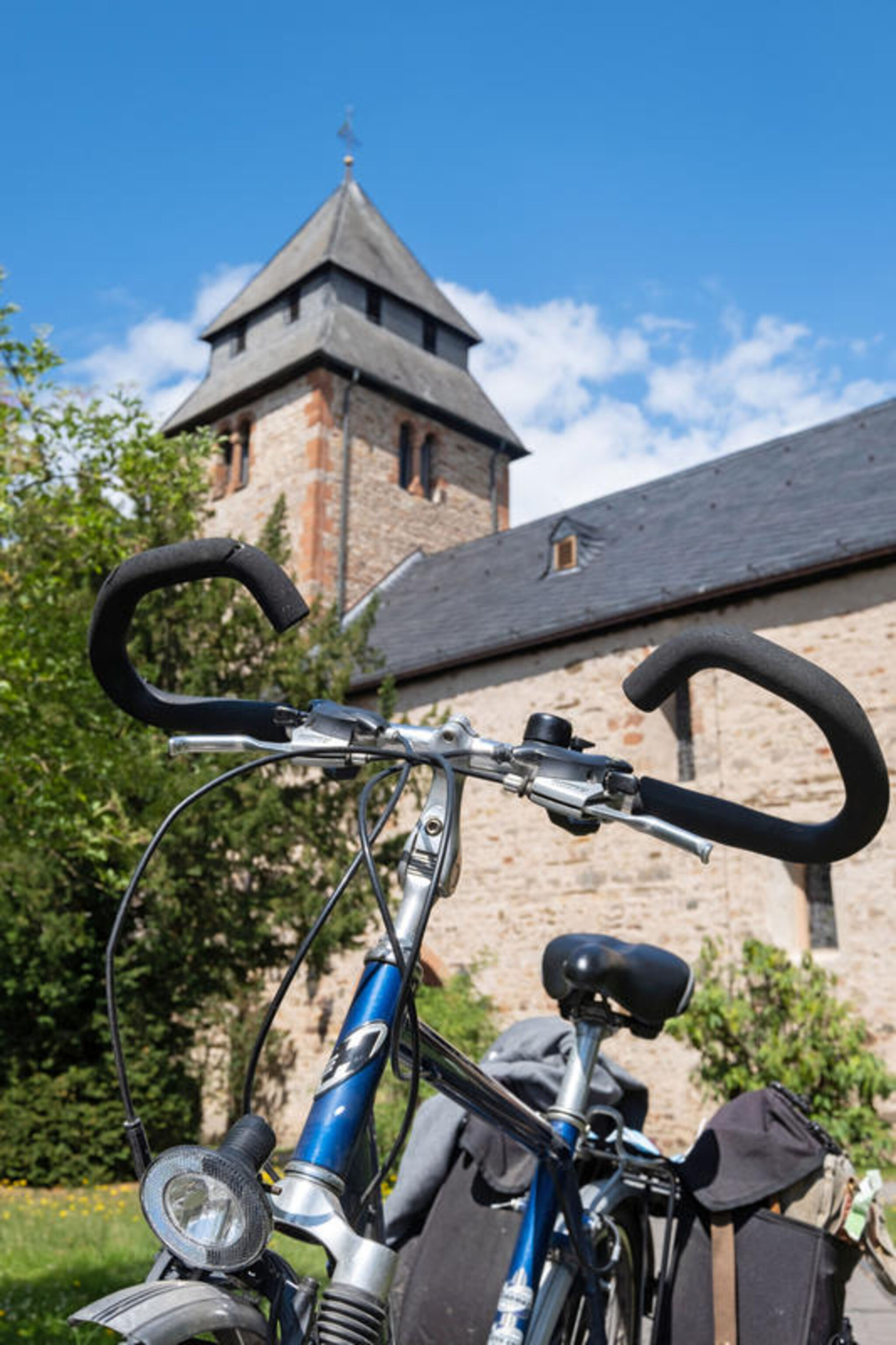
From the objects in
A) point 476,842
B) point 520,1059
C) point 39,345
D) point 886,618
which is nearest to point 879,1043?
point 886,618

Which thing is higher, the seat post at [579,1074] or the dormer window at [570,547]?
the dormer window at [570,547]

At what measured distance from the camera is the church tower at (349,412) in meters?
21.8

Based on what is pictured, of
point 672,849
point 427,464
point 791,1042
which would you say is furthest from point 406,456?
point 791,1042

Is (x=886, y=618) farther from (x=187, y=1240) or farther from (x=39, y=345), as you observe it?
(x=187, y=1240)

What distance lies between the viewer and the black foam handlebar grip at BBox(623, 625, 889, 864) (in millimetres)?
1445

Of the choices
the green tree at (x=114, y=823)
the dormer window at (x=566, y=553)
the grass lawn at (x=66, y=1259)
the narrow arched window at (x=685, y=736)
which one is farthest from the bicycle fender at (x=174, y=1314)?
the dormer window at (x=566, y=553)

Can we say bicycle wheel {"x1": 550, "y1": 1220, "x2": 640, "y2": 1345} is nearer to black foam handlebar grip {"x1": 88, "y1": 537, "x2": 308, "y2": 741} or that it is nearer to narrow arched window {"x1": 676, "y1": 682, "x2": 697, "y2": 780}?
black foam handlebar grip {"x1": 88, "y1": 537, "x2": 308, "y2": 741}

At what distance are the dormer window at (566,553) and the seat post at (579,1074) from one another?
45.3ft

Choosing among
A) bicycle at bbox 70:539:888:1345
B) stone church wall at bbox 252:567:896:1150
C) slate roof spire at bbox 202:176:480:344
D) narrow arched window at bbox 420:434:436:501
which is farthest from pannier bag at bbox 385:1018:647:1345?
slate roof spire at bbox 202:176:480:344

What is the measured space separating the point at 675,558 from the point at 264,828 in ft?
19.9

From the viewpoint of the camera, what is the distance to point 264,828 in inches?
442

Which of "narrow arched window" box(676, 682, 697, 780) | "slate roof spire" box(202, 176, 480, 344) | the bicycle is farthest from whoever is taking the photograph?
"slate roof spire" box(202, 176, 480, 344)

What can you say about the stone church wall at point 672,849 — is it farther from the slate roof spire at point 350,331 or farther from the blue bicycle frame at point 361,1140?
the slate roof spire at point 350,331

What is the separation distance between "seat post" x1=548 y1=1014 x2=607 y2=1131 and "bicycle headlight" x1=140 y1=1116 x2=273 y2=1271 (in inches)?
47.4
